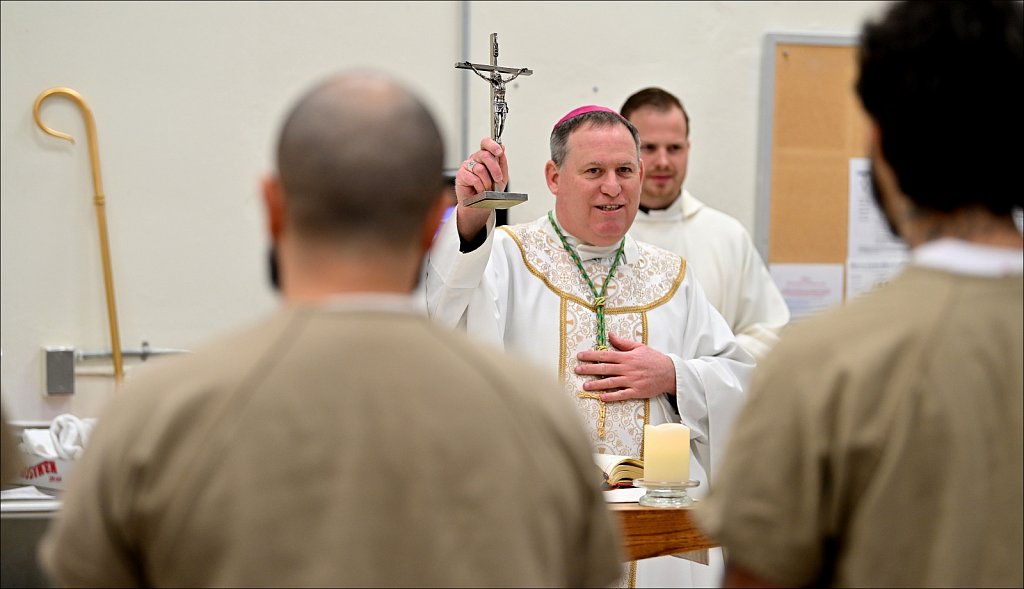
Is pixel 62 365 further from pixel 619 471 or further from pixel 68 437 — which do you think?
pixel 619 471

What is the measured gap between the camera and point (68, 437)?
334 cm

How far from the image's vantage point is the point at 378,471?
1309 millimetres

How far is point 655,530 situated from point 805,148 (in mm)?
3446

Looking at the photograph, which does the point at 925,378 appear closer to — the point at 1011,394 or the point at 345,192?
the point at 1011,394

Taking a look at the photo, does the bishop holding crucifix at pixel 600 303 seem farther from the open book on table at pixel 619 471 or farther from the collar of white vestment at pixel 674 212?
the collar of white vestment at pixel 674 212

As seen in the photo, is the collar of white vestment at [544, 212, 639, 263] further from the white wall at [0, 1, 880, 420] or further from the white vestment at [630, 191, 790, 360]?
the white wall at [0, 1, 880, 420]

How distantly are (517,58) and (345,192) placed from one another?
4185 millimetres

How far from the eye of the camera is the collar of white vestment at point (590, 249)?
402cm

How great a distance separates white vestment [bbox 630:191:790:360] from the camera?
5172 millimetres

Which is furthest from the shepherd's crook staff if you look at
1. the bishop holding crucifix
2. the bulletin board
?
the bulletin board

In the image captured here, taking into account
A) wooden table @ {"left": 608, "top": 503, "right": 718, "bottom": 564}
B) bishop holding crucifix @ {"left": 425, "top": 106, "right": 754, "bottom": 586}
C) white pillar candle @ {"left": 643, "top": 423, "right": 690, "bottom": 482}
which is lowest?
wooden table @ {"left": 608, "top": 503, "right": 718, "bottom": 564}

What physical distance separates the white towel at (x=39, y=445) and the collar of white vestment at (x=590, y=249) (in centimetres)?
168

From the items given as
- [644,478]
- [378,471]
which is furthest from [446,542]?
[644,478]

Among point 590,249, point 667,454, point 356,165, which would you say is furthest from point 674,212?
point 356,165
